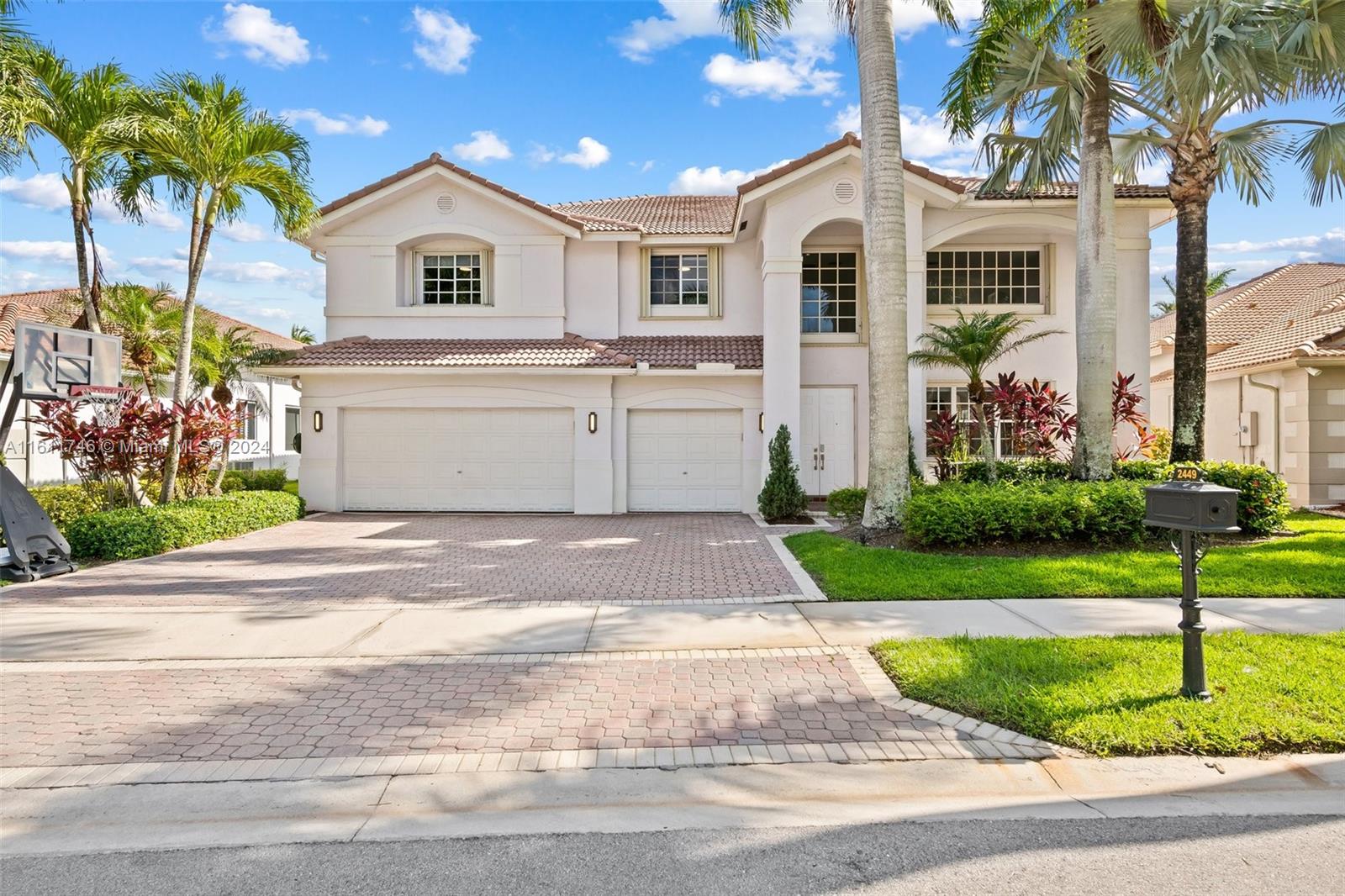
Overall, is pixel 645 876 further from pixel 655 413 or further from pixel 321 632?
pixel 655 413

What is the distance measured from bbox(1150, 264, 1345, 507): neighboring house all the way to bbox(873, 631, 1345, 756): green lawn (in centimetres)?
1196

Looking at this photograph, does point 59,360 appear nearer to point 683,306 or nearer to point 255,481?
point 255,481

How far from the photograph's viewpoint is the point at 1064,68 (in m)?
12.1

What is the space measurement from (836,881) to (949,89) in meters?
13.8

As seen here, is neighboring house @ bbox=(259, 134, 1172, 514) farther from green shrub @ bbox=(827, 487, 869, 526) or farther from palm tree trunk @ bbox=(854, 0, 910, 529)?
palm tree trunk @ bbox=(854, 0, 910, 529)

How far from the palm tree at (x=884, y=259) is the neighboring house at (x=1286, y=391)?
10.1m

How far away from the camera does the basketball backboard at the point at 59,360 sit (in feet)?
31.7

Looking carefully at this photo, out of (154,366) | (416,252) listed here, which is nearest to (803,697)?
(416,252)

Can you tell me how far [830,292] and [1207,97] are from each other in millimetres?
7405

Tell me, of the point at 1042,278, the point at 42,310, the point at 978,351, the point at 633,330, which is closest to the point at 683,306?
the point at 633,330

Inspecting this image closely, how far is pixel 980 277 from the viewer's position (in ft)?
55.6

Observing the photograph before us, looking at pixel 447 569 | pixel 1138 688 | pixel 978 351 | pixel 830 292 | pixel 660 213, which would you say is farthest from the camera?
pixel 660 213

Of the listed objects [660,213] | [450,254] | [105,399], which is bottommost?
[105,399]

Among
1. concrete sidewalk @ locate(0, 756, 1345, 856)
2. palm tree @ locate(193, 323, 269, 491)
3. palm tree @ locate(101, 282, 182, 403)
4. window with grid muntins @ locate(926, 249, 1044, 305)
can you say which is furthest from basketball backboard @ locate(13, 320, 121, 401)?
window with grid muntins @ locate(926, 249, 1044, 305)
